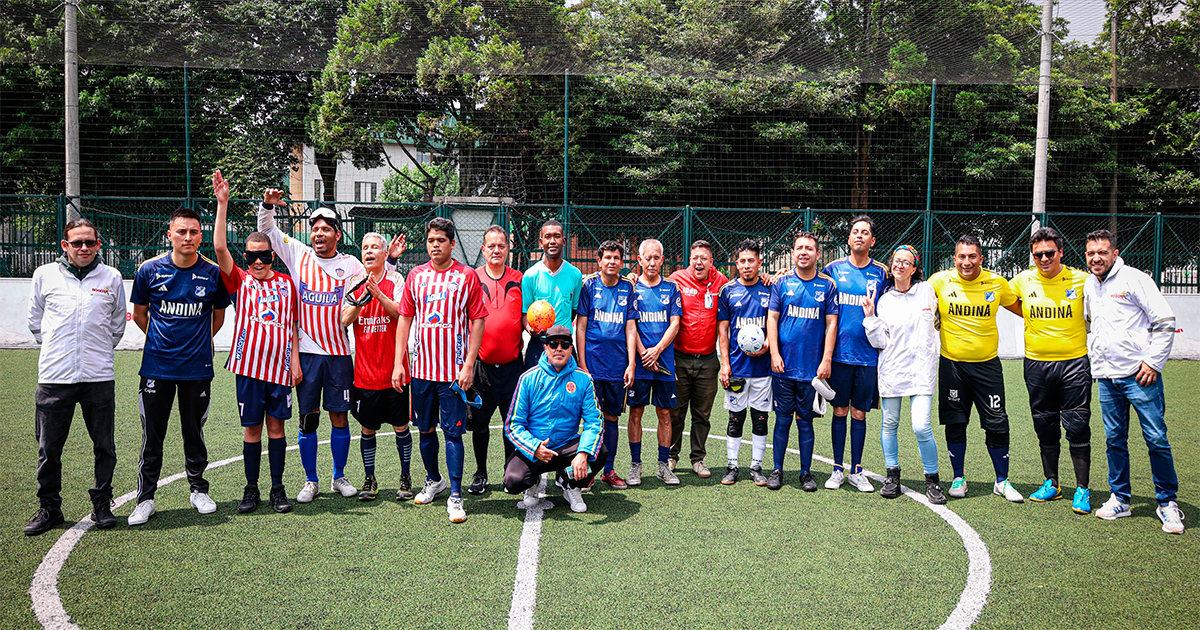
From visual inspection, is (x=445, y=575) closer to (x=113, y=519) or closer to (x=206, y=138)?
(x=113, y=519)

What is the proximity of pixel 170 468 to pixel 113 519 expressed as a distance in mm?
1410

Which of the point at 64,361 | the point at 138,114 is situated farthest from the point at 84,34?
the point at 64,361

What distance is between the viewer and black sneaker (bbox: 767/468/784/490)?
5938 mm

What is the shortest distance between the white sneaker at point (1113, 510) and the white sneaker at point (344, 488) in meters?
4.93

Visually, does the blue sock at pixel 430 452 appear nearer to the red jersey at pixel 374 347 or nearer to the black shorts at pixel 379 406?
the black shorts at pixel 379 406

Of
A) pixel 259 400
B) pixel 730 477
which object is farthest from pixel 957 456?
pixel 259 400

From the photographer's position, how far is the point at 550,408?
211 inches

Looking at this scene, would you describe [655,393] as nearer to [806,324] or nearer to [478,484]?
[806,324]

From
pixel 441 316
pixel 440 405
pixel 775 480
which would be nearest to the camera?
pixel 441 316

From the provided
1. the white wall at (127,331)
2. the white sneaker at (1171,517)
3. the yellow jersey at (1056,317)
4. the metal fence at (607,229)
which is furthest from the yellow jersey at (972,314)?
the white wall at (127,331)

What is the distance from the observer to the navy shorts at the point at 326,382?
5359 mm

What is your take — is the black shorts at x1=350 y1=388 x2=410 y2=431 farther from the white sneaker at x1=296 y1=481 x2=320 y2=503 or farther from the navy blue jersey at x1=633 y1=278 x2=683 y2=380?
the navy blue jersey at x1=633 y1=278 x2=683 y2=380

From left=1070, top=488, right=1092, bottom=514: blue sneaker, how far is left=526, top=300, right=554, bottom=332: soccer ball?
369cm

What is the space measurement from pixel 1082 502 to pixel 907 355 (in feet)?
4.80
